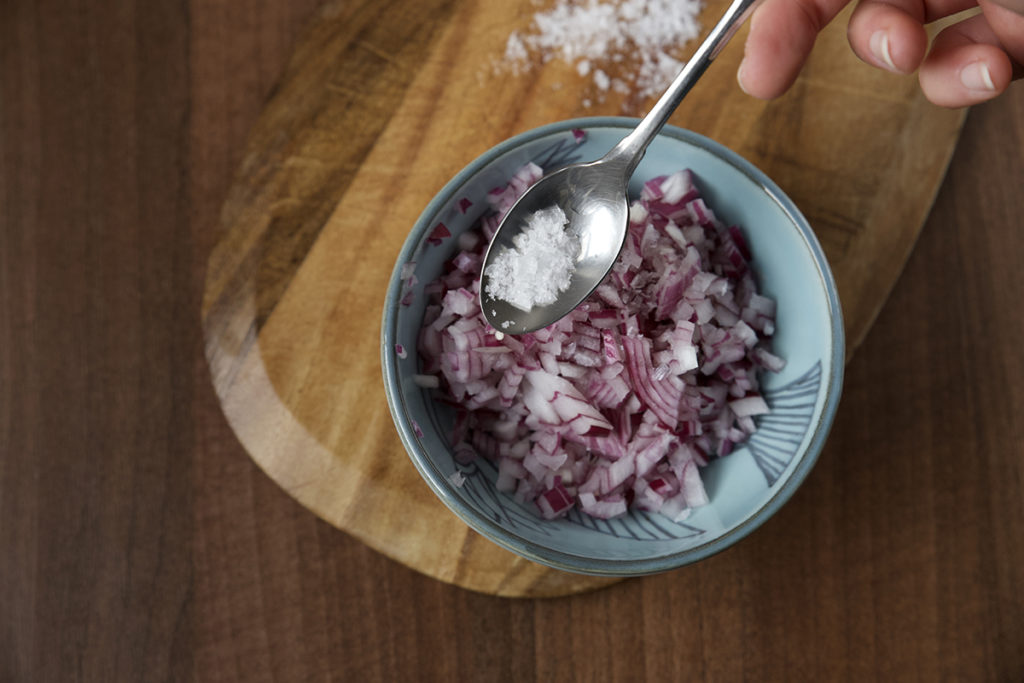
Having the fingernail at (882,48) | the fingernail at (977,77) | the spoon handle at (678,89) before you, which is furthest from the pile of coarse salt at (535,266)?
the fingernail at (977,77)

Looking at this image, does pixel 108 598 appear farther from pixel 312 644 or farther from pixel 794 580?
pixel 794 580

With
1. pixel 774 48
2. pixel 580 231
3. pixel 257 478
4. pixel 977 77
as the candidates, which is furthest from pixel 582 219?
pixel 257 478

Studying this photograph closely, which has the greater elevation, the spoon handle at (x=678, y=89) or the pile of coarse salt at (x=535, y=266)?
the spoon handle at (x=678, y=89)

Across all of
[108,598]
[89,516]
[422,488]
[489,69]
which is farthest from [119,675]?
[489,69]

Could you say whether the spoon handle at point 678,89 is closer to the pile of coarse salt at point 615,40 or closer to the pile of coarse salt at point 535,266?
the pile of coarse salt at point 535,266

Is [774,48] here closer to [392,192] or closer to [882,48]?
[882,48]

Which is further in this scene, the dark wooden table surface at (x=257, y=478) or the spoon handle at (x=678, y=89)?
the dark wooden table surface at (x=257, y=478)

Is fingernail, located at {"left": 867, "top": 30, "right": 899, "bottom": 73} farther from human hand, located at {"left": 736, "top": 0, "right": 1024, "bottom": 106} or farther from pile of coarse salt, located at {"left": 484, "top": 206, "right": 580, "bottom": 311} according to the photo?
pile of coarse salt, located at {"left": 484, "top": 206, "right": 580, "bottom": 311}

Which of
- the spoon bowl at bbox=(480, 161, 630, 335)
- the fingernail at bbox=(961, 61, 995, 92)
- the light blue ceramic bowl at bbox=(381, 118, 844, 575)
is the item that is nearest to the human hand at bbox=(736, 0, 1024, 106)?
the fingernail at bbox=(961, 61, 995, 92)
